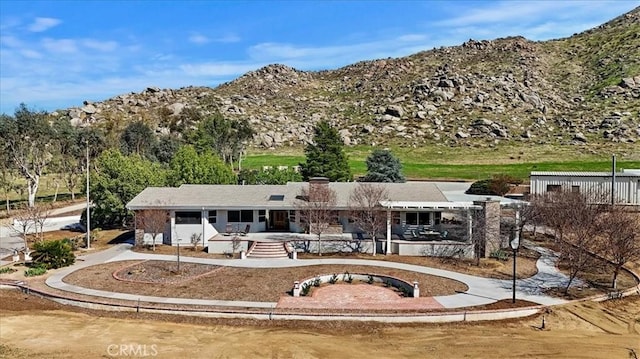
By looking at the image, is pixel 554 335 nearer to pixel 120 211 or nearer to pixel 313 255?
pixel 313 255

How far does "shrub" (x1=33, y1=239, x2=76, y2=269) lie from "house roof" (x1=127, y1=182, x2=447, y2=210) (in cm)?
492

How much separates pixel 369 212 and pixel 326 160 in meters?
24.4

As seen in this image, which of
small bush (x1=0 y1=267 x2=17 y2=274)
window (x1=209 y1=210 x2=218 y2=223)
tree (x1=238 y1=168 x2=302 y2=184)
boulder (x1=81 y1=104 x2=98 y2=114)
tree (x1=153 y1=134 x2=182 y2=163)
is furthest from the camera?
boulder (x1=81 y1=104 x2=98 y2=114)

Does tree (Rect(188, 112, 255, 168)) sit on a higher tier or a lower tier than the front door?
higher

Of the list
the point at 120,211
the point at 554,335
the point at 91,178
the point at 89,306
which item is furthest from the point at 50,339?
the point at 91,178

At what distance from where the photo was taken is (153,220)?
28.4 meters

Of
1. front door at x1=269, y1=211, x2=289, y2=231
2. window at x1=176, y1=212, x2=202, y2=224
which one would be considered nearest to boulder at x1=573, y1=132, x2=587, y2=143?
front door at x1=269, y1=211, x2=289, y2=231

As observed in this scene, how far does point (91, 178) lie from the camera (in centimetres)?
3831

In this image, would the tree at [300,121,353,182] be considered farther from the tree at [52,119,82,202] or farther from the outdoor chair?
the tree at [52,119,82,202]

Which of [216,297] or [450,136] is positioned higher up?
[450,136]

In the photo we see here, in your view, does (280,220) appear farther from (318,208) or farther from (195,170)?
(195,170)

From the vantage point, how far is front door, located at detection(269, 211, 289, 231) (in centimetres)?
3259

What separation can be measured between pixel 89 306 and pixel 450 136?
75.2 metres

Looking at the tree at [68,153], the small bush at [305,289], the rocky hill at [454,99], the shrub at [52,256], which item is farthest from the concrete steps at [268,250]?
the rocky hill at [454,99]
